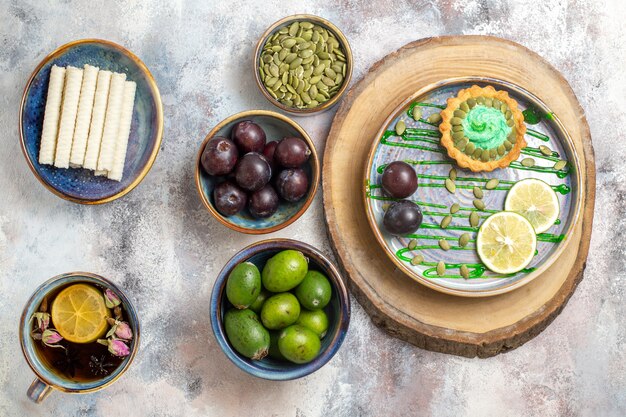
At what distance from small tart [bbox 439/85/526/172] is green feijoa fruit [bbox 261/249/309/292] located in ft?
2.56

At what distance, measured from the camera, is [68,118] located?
8.05 feet

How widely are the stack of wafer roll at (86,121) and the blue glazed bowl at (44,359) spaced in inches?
18.1

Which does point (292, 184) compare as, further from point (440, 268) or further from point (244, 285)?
point (440, 268)

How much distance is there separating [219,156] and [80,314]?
32.0 inches

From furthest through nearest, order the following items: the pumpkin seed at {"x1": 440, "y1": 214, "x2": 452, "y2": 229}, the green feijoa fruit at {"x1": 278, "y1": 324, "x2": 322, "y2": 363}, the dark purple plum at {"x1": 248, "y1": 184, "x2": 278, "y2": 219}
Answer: the pumpkin seed at {"x1": 440, "y1": 214, "x2": 452, "y2": 229}, the dark purple plum at {"x1": 248, "y1": 184, "x2": 278, "y2": 219}, the green feijoa fruit at {"x1": 278, "y1": 324, "x2": 322, "y2": 363}

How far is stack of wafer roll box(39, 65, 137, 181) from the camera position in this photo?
96.7 inches

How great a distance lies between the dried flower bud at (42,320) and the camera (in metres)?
2.31

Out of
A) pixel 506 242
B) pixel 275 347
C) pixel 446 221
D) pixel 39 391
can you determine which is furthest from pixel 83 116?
pixel 506 242

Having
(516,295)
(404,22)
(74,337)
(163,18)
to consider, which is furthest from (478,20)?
(74,337)

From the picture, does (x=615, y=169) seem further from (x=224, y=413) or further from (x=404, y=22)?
(x=224, y=413)

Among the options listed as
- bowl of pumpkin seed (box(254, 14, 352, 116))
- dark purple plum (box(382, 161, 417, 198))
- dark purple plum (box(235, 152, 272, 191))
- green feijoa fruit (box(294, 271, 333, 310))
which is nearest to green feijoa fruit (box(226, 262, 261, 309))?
green feijoa fruit (box(294, 271, 333, 310))

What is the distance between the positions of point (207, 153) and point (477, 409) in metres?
1.61

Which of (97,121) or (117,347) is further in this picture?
(97,121)

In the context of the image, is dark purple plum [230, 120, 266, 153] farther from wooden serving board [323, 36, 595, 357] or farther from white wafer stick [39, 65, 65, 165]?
white wafer stick [39, 65, 65, 165]
